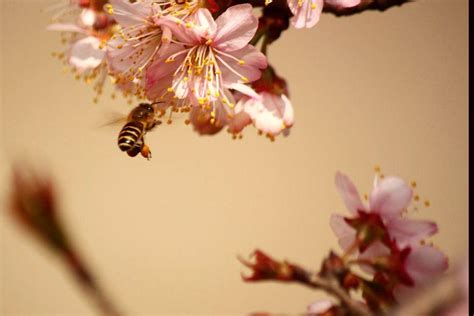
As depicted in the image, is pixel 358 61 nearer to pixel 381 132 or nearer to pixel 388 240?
pixel 381 132

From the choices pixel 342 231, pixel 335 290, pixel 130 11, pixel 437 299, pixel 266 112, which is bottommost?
pixel 437 299

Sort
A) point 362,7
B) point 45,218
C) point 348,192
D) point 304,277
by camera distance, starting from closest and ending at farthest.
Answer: point 45,218 → point 304,277 → point 348,192 → point 362,7

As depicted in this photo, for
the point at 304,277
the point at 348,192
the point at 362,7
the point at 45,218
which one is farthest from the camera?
the point at 362,7

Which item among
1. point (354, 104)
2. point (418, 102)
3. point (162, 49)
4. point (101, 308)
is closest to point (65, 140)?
point (162, 49)

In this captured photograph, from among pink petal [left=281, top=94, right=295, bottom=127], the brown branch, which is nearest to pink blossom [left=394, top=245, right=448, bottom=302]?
pink petal [left=281, top=94, right=295, bottom=127]

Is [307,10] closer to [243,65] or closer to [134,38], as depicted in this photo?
[243,65]

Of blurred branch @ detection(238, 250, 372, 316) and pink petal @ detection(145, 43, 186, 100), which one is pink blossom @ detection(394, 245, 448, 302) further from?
pink petal @ detection(145, 43, 186, 100)

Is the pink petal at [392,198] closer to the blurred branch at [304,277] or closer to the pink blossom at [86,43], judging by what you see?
the blurred branch at [304,277]

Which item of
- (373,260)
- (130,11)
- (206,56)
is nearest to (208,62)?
(206,56)
